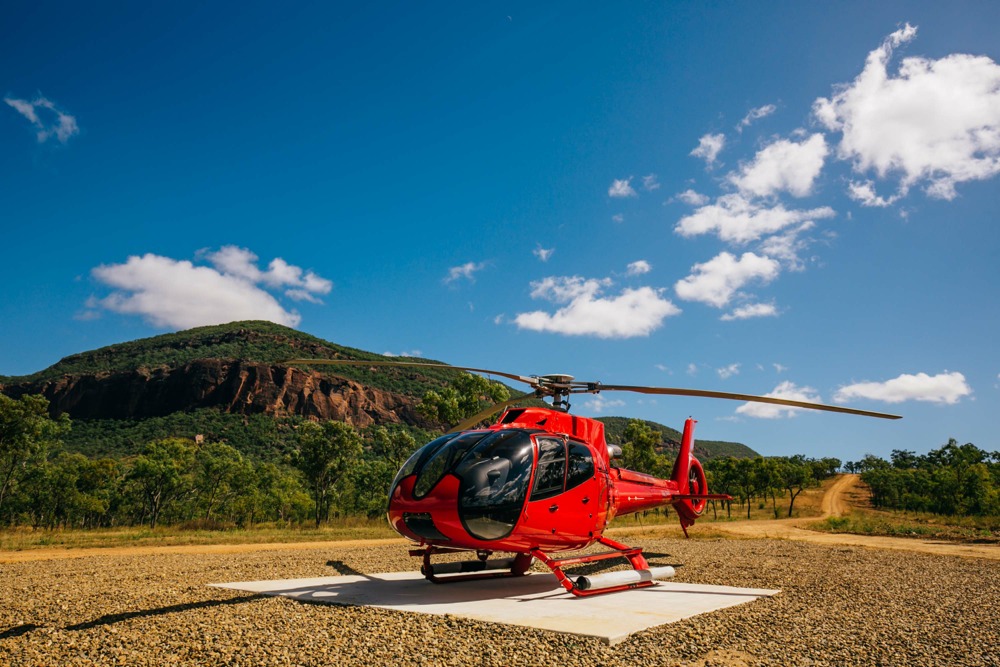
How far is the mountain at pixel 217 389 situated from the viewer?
12619 centimetres

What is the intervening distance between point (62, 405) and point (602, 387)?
181 meters

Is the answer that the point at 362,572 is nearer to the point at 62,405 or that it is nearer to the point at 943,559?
the point at 943,559

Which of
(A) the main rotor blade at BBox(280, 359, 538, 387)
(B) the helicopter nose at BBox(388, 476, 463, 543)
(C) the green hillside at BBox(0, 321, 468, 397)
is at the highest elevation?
(C) the green hillside at BBox(0, 321, 468, 397)

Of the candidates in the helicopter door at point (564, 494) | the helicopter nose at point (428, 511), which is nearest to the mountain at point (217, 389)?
the helicopter door at point (564, 494)

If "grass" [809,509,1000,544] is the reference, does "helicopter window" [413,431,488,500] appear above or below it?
above

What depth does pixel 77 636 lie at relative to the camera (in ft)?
20.5

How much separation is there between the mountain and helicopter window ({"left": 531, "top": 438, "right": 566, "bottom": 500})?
109 m

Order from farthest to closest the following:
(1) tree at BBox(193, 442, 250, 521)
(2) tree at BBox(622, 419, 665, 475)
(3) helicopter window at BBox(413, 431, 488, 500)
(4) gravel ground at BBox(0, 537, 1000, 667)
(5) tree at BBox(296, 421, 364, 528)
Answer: (1) tree at BBox(193, 442, 250, 521), (2) tree at BBox(622, 419, 665, 475), (5) tree at BBox(296, 421, 364, 528), (3) helicopter window at BBox(413, 431, 488, 500), (4) gravel ground at BBox(0, 537, 1000, 667)

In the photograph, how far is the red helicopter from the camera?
8.56 meters

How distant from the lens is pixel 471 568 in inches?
440

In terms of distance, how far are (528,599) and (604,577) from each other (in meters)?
1.49

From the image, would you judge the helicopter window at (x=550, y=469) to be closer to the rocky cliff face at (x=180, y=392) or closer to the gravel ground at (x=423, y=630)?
the gravel ground at (x=423, y=630)

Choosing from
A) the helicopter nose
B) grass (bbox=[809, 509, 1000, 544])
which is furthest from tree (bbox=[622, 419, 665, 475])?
the helicopter nose

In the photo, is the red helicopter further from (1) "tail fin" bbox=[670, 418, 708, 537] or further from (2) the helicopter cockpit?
(1) "tail fin" bbox=[670, 418, 708, 537]
